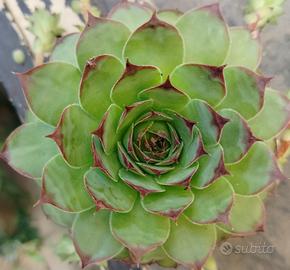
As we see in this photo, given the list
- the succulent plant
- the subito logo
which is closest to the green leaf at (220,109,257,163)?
the succulent plant

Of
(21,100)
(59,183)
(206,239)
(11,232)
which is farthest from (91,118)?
(11,232)

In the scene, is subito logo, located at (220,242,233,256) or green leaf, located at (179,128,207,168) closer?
green leaf, located at (179,128,207,168)

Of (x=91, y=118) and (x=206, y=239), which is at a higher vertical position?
(x=91, y=118)

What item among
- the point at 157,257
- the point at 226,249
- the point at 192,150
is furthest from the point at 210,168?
the point at 226,249

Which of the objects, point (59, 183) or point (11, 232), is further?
point (11, 232)

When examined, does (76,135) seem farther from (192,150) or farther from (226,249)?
(226,249)

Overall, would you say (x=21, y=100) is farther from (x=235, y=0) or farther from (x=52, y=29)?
(x=235, y=0)

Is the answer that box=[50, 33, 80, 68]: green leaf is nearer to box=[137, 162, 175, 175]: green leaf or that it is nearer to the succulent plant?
the succulent plant
